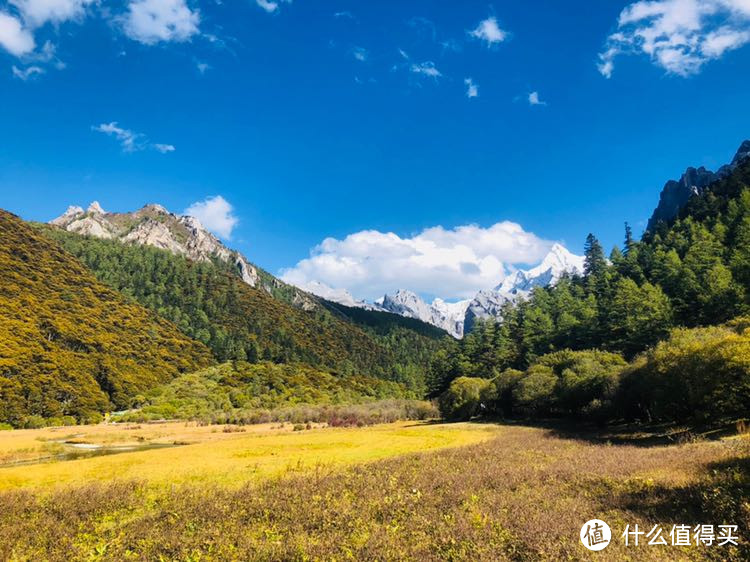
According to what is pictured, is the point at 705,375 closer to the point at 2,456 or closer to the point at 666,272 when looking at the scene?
the point at 2,456

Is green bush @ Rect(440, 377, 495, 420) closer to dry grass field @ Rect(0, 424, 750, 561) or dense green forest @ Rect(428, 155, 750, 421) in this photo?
dense green forest @ Rect(428, 155, 750, 421)

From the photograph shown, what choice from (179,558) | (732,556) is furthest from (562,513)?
(179,558)

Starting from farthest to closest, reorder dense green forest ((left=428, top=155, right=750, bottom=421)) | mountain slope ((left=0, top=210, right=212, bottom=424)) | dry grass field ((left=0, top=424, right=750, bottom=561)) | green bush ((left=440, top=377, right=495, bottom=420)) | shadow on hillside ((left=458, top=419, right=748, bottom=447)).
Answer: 1. mountain slope ((left=0, top=210, right=212, bottom=424))
2. green bush ((left=440, top=377, right=495, bottom=420))
3. dense green forest ((left=428, top=155, right=750, bottom=421))
4. shadow on hillside ((left=458, top=419, right=748, bottom=447))
5. dry grass field ((left=0, top=424, right=750, bottom=561))

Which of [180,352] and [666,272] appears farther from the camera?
[180,352]

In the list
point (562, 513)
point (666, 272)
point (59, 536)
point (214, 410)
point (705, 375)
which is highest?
point (666, 272)

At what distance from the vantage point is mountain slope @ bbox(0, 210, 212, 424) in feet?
306

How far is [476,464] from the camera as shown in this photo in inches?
942

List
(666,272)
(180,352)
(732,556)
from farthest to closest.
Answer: (180,352), (666,272), (732,556)

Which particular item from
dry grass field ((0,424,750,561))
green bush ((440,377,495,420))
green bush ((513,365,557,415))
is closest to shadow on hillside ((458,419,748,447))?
dry grass field ((0,424,750,561))

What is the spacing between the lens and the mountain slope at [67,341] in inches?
3676

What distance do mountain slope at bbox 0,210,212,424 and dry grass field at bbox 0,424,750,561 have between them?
87.8 metres

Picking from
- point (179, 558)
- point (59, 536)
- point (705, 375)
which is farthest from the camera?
point (705, 375)

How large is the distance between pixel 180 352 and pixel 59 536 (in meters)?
154

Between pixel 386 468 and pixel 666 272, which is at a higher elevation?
pixel 666 272
